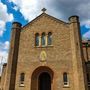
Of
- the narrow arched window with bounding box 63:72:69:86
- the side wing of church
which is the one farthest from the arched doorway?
the narrow arched window with bounding box 63:72:69:86

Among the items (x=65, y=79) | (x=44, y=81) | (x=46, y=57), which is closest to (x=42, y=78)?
(x=44, y=81)

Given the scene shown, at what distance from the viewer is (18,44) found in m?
21.4

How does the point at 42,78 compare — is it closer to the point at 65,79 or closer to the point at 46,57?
the point at 46,57

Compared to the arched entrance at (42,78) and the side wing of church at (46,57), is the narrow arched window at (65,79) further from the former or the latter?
the arched entrance at (42,78)

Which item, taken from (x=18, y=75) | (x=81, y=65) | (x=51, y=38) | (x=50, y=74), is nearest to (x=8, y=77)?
(x=18, y=75)

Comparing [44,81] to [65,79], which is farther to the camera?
[44,81]

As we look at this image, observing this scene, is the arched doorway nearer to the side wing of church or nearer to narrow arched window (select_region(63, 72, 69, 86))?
the side wing of church

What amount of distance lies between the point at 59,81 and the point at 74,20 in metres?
7.96

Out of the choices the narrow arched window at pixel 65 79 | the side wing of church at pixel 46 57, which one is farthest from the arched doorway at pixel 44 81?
the narrow arched window at pixel 65 79

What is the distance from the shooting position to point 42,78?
67.8ft

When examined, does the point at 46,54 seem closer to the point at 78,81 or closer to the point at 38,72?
the point at 38,72

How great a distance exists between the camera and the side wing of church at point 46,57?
18.6 meters

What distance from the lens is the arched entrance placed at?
19.7 m

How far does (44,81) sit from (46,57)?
3.21 metres
